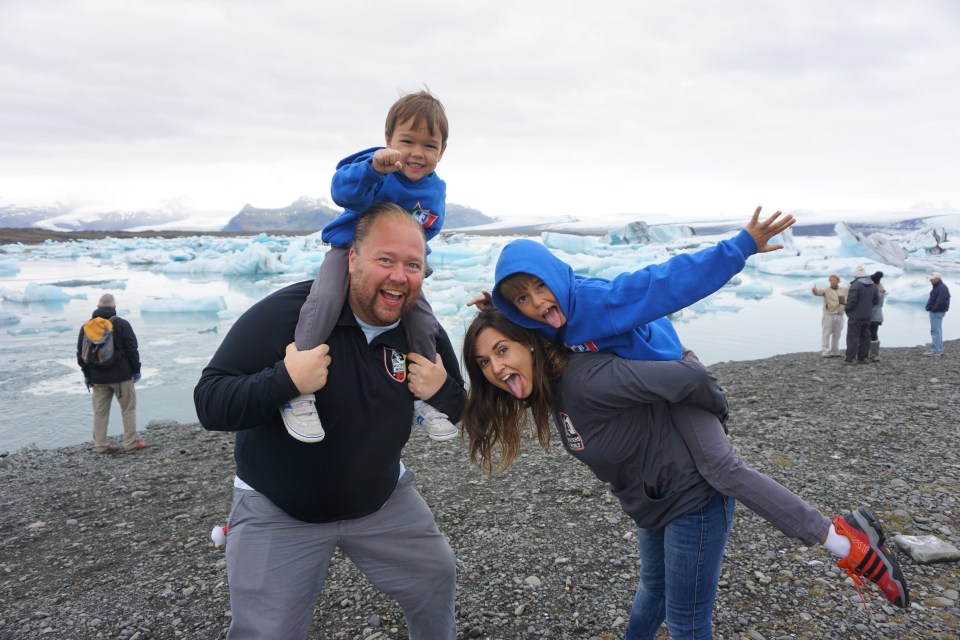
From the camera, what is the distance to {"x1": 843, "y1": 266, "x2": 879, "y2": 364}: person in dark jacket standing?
9.95m

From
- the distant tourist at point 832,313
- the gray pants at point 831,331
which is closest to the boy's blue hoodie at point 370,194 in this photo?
the distant tourist at point 832,313

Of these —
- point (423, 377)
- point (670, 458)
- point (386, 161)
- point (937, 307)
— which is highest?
point (386, 161)

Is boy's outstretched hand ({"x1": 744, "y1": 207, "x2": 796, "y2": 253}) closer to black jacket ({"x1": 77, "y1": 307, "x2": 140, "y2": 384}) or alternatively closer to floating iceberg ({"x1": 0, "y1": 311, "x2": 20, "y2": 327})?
black jacket ({"x1": 77, "y1": 307, "x2": 140, "y2": 384})

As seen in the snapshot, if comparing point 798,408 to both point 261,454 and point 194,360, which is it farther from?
point 194,360

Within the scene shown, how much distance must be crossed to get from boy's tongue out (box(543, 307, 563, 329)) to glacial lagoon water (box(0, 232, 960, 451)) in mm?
8328

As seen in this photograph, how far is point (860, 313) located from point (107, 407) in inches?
453

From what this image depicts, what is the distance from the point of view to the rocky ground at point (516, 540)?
3178mm

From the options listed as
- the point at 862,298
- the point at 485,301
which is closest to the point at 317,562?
the point at 485,301

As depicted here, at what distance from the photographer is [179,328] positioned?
52.3ft

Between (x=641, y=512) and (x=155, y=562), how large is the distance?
145 inches

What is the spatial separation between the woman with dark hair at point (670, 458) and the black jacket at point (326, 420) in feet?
1.30

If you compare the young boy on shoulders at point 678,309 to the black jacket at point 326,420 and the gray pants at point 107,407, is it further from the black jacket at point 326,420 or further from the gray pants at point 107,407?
the gray pants at point 107,407

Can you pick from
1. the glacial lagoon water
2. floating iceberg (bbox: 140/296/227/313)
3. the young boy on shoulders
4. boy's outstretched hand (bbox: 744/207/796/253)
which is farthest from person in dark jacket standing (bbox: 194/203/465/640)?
floating iceberg (bbox: 140/296/227/313)

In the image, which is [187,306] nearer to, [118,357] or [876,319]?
[118,357]
